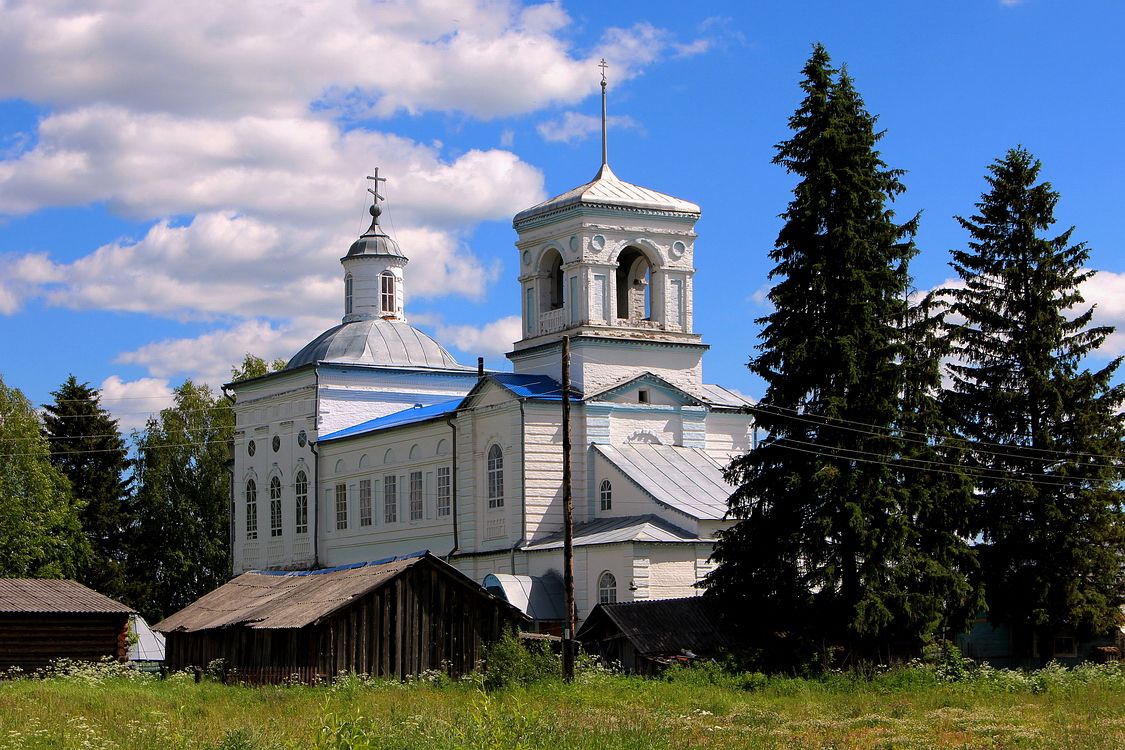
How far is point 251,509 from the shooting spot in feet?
192

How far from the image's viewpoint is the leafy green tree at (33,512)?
56.9m

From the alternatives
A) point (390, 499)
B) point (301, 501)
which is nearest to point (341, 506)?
point (301, 501)

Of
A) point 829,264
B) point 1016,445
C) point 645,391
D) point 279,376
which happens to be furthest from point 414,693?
point 279,376

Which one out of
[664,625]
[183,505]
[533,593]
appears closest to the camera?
[664,625]

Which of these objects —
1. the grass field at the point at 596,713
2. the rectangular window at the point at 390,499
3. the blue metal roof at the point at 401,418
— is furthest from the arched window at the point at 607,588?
the rectangular window at the point at 390,499

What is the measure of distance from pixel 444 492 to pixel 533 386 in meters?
4.33

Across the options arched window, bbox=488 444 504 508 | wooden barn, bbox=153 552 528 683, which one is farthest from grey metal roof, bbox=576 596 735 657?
arched window, bbox=488 444 504 508

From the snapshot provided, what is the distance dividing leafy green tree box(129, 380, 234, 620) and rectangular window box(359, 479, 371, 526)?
59.7ft

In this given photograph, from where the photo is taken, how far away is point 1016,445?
126 feet

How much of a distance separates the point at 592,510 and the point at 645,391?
3843 mm

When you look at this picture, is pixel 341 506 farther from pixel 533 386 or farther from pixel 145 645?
pixel 145 645

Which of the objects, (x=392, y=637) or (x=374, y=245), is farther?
(x=374, y=245)

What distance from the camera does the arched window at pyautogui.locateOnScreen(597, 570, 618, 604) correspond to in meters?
41.9

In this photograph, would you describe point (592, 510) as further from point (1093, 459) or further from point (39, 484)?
point (39, 484)
